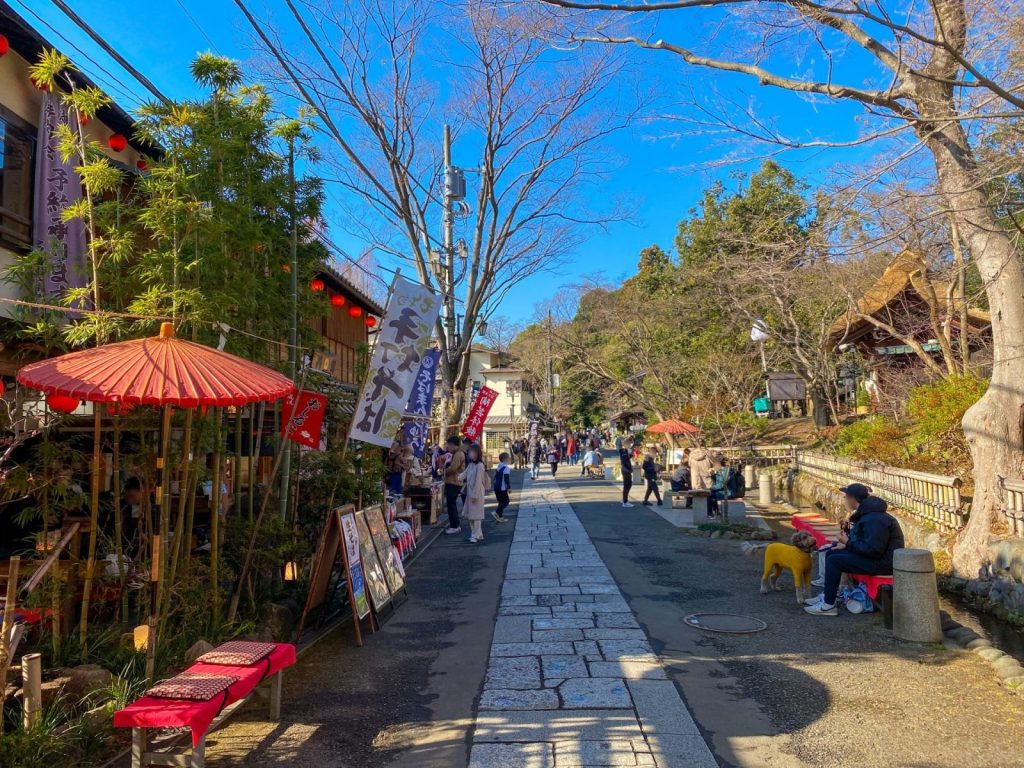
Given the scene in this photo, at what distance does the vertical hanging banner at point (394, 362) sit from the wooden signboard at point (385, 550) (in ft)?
2.73

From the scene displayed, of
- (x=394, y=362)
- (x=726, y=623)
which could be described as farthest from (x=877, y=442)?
(x=394, y=362)

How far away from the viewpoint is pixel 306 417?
7.13 meters

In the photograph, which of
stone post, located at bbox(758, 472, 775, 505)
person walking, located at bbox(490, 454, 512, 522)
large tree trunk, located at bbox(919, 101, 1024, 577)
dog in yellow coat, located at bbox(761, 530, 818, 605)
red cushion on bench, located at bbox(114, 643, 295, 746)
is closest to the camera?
red cushion on bench, located at bbox(114, 643, 295, 746)

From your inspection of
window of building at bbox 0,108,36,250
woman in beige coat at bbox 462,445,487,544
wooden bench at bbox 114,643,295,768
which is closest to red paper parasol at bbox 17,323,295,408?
wooden bench at bbox 114,643,295,768

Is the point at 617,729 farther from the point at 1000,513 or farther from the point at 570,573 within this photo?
the point at 1000,513

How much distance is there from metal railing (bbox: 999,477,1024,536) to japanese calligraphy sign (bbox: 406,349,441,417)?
818cm

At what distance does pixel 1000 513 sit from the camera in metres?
8.11

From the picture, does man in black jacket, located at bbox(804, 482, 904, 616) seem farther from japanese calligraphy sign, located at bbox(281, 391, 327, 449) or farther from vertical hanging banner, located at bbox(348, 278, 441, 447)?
japanese calligraphy sign, located at bbox(281, 391, 327, 449)

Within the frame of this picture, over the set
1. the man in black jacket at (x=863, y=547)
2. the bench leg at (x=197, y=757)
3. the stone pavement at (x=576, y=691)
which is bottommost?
the stone pavement at (x=576, y=691)

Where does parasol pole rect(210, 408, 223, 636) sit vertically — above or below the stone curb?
above

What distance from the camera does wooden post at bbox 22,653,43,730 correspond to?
366cm

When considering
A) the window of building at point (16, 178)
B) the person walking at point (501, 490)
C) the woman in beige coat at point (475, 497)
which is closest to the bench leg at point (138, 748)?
the window of building at point (16, 178)

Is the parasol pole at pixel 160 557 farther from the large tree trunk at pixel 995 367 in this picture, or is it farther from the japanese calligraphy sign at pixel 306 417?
the large tree trunk at pixel 995 367

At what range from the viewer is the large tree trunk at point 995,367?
7.89 m
